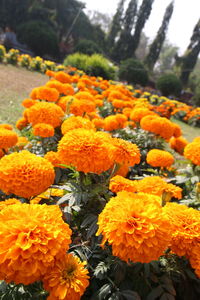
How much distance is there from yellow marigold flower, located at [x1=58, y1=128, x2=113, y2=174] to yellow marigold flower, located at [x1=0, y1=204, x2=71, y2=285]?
44cm

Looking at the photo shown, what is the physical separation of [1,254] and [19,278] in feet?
0.37

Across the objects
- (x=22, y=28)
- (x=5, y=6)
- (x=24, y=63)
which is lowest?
(x=24, y=63)

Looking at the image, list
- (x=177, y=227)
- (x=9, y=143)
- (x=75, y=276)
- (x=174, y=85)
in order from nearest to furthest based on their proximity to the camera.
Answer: (x=75, y=276), (x=177, y=227), (x=9, y=143), (x=174, y=85)

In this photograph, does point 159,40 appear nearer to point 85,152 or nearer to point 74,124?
point 74,124

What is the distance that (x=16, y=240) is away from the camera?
3.04 ft

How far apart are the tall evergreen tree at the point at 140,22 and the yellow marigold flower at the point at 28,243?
36501 mm

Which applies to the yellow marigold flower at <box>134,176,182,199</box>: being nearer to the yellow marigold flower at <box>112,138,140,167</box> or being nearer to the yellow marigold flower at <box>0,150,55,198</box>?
the yellow marigold flower at <box>112,138,140,167</box>

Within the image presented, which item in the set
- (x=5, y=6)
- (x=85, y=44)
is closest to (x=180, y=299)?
(x=85, y=44)

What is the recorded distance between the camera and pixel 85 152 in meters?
1.39

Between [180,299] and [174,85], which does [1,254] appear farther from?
[174,85]

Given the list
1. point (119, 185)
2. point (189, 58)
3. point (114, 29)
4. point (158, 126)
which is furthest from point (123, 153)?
point (114, 29)

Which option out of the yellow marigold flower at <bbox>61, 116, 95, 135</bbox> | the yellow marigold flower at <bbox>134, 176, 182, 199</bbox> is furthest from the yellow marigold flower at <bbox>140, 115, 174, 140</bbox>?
the yellow marigold flower at <bbox>134, 176, 182, 199</bbox>

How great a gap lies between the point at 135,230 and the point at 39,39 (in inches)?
1045

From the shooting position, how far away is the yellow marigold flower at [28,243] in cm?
90
